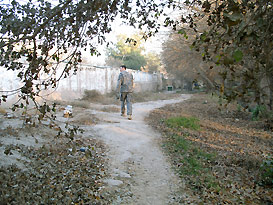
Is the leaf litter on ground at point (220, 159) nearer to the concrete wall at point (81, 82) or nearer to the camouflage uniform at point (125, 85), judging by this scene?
the camouflage uniform at point (125, 85)

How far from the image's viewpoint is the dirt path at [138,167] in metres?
4.07

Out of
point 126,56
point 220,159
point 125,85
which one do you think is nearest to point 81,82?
point 125,85

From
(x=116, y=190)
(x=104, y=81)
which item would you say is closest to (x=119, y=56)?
(x=104, y=81)

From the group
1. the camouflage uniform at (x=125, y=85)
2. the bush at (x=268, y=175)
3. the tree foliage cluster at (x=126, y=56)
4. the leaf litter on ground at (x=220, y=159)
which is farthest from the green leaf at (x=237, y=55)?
the tree foliage cluster at (x=126, y=56)

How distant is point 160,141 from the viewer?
23.4 ft

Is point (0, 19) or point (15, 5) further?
point (15, 5)

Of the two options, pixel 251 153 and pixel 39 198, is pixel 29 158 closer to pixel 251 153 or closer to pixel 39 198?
pixel 39 198

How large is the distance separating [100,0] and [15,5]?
992 mm

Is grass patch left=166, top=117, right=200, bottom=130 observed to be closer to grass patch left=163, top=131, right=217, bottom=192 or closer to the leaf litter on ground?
the leaf litter on ground

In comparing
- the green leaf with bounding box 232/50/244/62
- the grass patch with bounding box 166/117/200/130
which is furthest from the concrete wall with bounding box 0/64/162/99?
the green leaf with bounding box 232/50/244/62

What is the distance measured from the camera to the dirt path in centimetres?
407

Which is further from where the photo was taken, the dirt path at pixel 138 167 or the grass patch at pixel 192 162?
the grass patch at pixel 192 162

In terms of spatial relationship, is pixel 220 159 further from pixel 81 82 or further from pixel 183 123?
pixel 81 82

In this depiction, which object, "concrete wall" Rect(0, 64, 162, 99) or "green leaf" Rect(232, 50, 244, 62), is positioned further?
"concrete wall" Rect(0, 64, 162, 99)
